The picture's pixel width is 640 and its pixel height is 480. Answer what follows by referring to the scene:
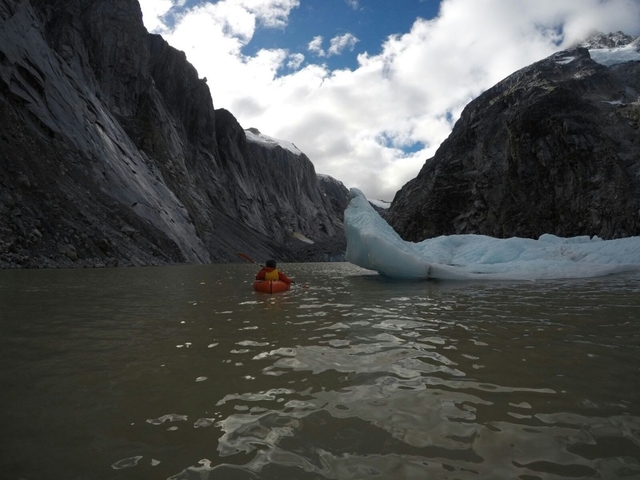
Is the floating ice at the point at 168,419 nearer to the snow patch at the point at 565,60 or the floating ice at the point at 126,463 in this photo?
the floating ice at the point at 126,463

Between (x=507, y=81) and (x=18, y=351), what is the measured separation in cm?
5974

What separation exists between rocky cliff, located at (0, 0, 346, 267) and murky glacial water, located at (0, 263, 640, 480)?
16945mm

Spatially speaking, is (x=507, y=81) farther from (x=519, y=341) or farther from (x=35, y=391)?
(x=35, y=391)

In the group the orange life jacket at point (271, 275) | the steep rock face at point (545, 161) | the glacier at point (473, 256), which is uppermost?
the steep rock face at point (545, 161)

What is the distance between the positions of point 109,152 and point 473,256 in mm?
28210

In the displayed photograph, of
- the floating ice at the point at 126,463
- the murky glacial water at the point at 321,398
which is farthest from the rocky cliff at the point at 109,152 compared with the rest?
the floating ice at the point at 126,463

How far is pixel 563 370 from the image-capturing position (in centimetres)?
317

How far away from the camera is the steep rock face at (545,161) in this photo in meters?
31.1

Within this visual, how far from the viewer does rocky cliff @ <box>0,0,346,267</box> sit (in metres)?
19.8

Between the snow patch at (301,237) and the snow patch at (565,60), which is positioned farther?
the snow patch at (301,237)

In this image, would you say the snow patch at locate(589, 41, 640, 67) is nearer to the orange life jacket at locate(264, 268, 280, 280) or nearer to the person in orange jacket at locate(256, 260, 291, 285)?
the person in orange jacket at locate(256, 260, 291, 285)

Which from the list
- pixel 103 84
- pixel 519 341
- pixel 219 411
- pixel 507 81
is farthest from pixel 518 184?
pixel 103 84

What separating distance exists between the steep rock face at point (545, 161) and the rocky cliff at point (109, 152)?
94.6 ft

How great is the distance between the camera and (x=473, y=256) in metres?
17.6
